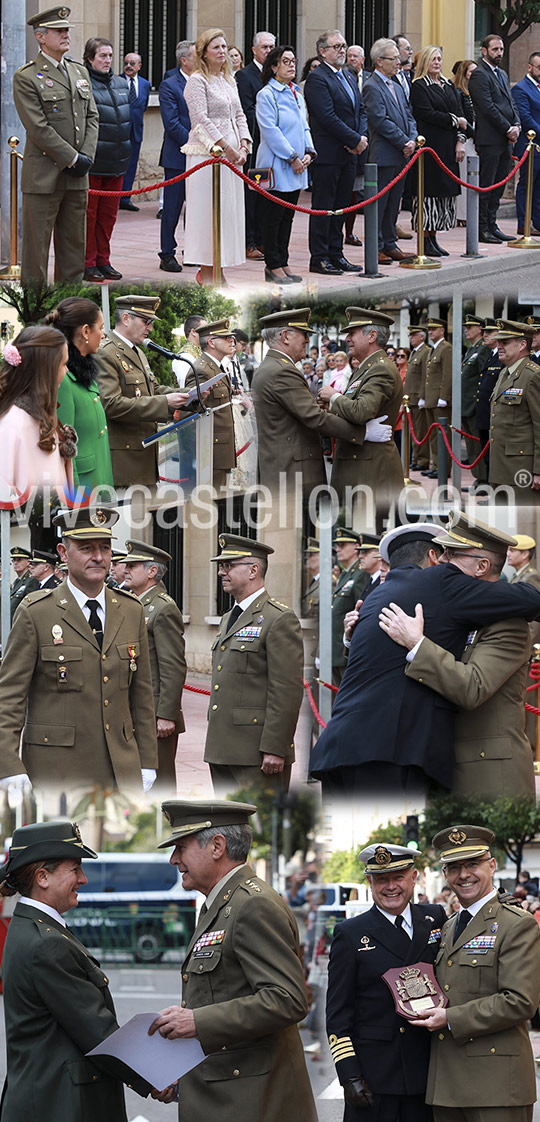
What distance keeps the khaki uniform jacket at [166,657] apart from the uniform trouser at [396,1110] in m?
2.71

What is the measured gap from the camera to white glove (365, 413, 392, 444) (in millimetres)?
8547

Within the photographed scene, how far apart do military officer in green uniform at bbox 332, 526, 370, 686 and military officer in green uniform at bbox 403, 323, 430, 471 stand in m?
3.10

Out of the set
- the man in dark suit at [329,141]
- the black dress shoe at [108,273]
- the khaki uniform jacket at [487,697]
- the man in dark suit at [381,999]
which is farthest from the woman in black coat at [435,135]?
the man in dark suit at [381,999]

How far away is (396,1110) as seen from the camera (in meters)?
5.26

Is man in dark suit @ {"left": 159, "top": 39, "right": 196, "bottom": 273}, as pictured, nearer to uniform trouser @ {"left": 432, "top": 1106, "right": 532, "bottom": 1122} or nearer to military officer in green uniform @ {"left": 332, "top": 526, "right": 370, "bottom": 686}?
military officer in green uniform @ {"left": 332, "top": 526, "right": 370, "bottom": 686}

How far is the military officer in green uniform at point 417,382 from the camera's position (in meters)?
13.0

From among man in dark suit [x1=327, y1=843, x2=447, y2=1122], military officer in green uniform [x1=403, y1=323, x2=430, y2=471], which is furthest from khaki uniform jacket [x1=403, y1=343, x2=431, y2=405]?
man in dark suit [x1=327, y1=843, x2=447, y2=1122]

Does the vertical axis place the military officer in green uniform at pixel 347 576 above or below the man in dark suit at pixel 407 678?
below

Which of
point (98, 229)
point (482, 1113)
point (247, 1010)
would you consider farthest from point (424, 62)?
point (247, 1010)

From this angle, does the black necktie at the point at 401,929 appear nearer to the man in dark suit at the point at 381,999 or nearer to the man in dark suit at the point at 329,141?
the man in dark suit at the point at 381,999

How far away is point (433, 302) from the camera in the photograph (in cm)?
1357

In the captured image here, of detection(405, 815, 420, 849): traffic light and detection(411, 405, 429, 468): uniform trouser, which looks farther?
detection(411, 405, 429, 468): uniform trouser

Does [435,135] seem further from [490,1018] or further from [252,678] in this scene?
[490,1018]

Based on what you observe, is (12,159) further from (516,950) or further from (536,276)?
(516,950)
